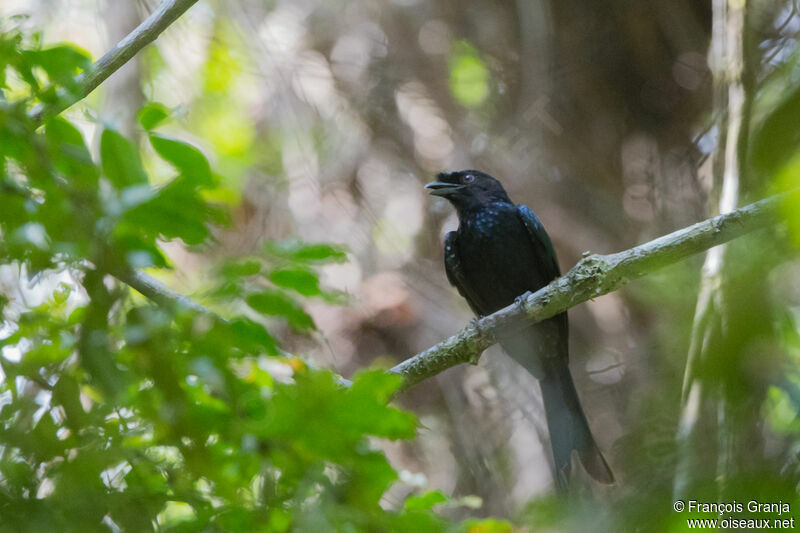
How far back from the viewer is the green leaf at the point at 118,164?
47.7 inches

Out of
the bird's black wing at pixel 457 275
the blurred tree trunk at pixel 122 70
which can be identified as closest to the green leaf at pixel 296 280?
the bird's black wing at pixel 457 275

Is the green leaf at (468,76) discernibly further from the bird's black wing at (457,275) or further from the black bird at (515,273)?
the bird's black wing at (457,275)

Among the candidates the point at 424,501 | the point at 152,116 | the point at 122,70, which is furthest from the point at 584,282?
the point at 122,70

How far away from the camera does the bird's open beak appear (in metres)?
4.83

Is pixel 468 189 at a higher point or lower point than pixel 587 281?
higher

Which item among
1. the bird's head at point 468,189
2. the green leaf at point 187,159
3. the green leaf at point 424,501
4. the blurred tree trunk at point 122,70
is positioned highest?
the blurred tree trunk at point 122,70

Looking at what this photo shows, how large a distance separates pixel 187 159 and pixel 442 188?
366cm

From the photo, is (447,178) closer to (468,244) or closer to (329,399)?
(468,244)

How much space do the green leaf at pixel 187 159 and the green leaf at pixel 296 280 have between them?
0.79ft

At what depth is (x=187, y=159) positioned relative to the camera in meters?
1.29

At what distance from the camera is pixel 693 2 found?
16.1 feet

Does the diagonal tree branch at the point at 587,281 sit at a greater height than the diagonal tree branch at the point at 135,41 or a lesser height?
lesser

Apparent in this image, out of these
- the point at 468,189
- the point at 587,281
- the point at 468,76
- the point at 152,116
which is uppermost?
the point at 468,76

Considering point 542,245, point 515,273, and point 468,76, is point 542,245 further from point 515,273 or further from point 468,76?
point 468,76
